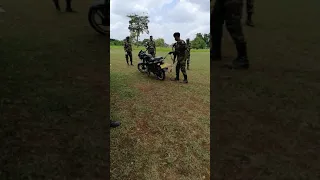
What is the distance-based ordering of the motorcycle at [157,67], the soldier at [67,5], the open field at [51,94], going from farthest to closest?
the motorcycle at [157,67]
the soldier at [67,5]
the open field at [51,94]

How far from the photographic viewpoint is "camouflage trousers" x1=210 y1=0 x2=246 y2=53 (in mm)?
2133

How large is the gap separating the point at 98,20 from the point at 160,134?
125 centimetres

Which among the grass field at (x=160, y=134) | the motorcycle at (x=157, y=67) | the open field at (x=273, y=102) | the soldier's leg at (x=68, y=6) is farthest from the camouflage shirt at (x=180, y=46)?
the soldier's leg at (x=68, y=6)

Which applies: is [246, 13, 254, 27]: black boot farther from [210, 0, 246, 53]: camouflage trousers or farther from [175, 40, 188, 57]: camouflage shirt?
[175, 40, 188, 57]: camouflage shirt

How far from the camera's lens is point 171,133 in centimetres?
235

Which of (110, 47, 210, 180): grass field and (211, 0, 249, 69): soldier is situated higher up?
(211, 0, 249, 69): soldier

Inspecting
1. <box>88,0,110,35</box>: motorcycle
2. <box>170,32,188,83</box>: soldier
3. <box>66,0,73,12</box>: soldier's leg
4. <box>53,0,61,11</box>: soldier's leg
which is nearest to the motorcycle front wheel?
<box>88,0,110,35</box>: motorcycle

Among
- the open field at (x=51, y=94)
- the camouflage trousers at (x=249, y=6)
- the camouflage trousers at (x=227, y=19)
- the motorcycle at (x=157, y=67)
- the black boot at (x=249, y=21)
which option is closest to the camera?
the open field at (x=51, y=94)

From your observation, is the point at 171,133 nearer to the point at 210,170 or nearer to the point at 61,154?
the point at 210,170

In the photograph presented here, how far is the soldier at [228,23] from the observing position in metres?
2.13

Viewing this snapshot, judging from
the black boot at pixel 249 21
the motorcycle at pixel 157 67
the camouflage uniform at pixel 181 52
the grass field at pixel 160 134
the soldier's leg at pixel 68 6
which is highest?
the soldier's leg at pixel 68 6

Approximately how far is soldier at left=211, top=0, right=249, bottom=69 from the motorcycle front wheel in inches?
38.6

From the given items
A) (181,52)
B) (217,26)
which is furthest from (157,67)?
(217,26)

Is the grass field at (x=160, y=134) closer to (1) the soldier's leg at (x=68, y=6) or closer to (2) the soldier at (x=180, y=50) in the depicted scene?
(2) the soldier at (x=180, y=50)
